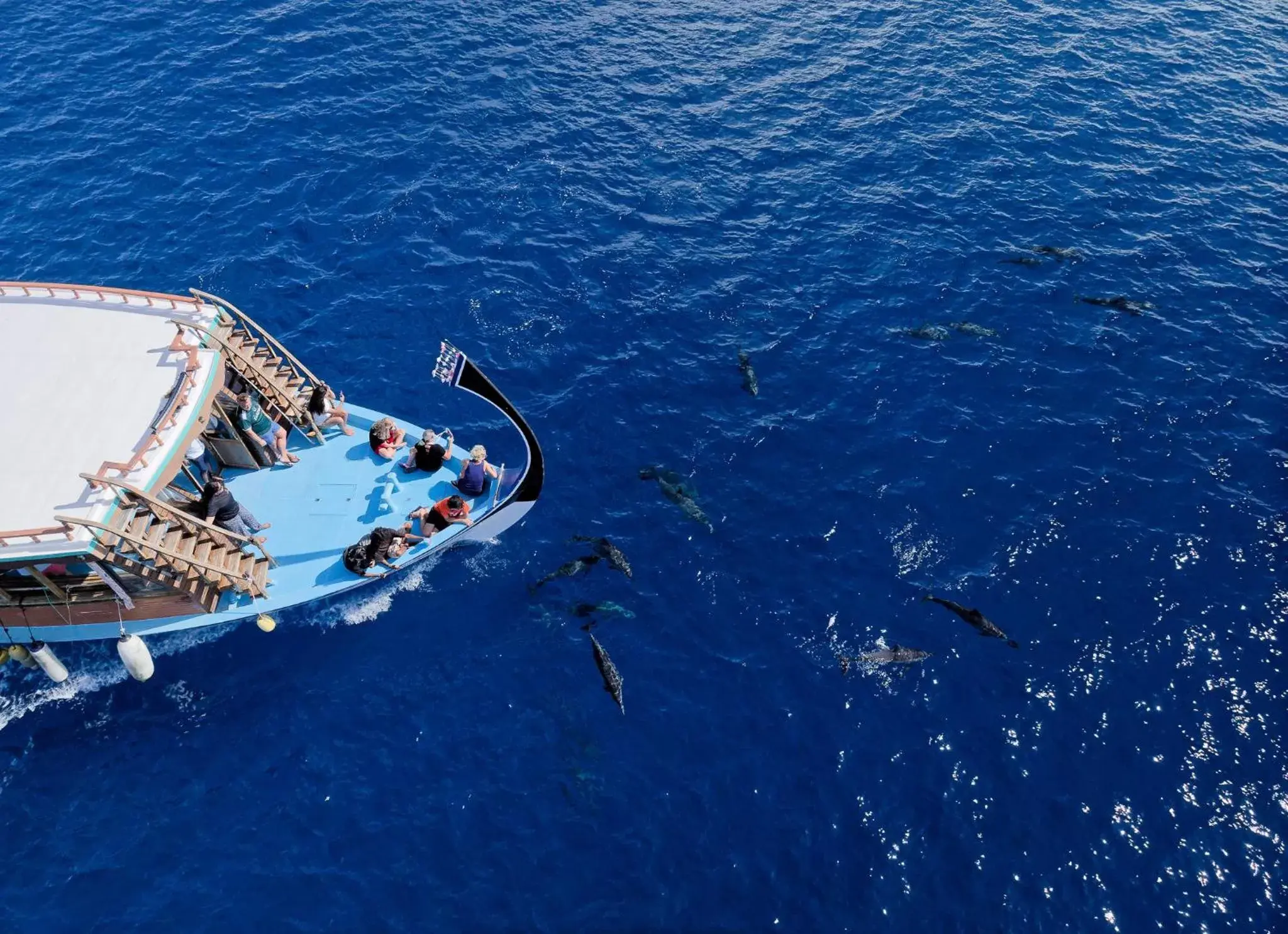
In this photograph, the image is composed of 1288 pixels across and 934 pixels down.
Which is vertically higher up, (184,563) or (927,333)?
(184,563)

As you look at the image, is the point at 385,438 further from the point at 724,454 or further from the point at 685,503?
the point at 724,454

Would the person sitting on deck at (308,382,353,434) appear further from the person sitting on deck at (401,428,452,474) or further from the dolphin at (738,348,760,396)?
the dolphin at (738,348,760,396)

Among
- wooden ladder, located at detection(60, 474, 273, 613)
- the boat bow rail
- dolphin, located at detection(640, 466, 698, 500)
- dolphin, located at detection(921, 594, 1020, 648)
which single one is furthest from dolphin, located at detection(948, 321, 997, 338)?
wooden ladder, located at detection(60, 474, 273, 613)

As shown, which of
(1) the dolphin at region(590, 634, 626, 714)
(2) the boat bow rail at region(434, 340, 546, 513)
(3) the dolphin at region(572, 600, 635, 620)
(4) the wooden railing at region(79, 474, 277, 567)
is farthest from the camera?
(2) the boat bow rail at region(434, 340, 546, 513)

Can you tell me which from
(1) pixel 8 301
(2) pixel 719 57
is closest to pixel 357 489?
(1) pixel 8 301

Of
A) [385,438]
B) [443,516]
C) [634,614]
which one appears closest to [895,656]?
[634,614]

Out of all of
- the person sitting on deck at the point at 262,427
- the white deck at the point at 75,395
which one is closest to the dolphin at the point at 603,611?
the person sitting on deck at the point at 262,427
